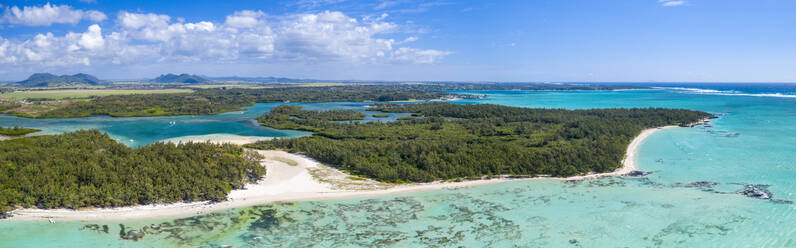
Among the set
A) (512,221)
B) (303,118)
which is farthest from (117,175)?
(303,118)

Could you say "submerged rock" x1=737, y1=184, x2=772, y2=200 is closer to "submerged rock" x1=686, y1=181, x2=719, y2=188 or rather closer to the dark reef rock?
"submerged rock" x1=686, y1=181, x2=719, y2=188

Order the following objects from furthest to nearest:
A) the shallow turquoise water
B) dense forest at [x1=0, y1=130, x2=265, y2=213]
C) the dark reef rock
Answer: the shallow turquoise water
the dark reef rock
dense forest at [x1=0, y1=130, x2=265, y2=213]

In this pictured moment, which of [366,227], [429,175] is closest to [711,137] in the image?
[429,175]

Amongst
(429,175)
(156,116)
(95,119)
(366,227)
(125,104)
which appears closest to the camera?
(366,227)

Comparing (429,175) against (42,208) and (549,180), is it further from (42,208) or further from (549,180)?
(42,208)

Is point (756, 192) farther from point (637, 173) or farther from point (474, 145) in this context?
point (474, 145)

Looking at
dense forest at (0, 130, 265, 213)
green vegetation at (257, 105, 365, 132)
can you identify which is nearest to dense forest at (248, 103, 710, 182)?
green vegetation at (257, 105, 365, 132)

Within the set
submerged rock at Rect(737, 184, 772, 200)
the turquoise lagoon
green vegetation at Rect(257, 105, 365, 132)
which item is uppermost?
green vegetation at Rect(257, 105, 365, 132)
